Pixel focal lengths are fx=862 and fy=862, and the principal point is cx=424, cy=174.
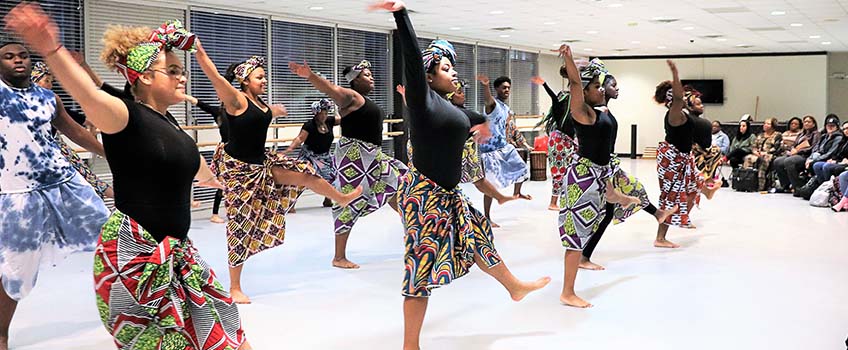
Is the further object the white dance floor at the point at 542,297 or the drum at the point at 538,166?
the drum at the point at 538,166

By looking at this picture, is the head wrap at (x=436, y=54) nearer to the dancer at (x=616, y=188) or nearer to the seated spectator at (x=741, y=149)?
the dancer at (x=616, y=188)

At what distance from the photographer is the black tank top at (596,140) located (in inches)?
193

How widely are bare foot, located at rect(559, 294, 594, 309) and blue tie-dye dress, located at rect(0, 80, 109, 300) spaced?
2.51 metres

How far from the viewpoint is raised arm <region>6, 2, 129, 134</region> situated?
2.26 meters

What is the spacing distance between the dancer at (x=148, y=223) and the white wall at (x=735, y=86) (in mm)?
18516

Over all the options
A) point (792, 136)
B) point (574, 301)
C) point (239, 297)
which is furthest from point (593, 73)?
point (792, 136)

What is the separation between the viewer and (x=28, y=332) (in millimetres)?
4297

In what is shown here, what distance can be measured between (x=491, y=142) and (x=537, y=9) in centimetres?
273

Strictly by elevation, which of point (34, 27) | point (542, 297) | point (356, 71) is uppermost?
point (356, 71)

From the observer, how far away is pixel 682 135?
22.5 feet

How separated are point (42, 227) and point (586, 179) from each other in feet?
9.25

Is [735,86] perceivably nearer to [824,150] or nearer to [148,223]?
[824,150]

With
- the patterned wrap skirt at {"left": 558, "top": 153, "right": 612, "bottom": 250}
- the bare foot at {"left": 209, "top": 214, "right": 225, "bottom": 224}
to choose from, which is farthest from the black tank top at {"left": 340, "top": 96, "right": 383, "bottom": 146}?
the bare foot at {"left": 209, "top": 214, "right": 225, "bottom": 224}

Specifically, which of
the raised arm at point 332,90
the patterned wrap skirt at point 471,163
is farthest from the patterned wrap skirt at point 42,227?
the patterned wrap skirt at point 471,163
